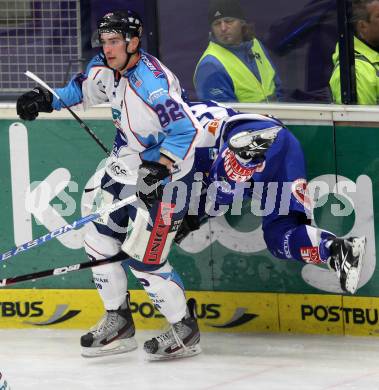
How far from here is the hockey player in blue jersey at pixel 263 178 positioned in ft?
18.0

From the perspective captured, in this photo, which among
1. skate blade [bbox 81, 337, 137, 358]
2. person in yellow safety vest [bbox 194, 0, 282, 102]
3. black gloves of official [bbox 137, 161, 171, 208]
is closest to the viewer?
black gloves of official [bbox 137, 161, 171, 208]

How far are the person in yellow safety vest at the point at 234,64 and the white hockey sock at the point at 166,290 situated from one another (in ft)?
3.01

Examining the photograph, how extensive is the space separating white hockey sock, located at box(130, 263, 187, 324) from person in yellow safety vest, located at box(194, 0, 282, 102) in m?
0.92

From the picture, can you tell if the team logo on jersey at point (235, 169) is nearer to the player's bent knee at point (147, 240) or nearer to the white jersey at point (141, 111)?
the white jersey at point (141, 111)

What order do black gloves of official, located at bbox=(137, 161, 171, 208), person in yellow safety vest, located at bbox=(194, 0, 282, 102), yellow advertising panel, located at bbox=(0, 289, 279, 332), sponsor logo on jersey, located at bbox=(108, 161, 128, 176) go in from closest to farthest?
black gloves of official, located at bbox=(137, 161, 171, 208), sponsor logo on jersey, located at bbox=(108, 161, 128, 176), person in yellow safety vest, located at bbox=(194, 0, 282, 102), yellow advertising panel, located at bbox=(0, 289, 279, 332)

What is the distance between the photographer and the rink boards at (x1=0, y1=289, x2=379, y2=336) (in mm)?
5883

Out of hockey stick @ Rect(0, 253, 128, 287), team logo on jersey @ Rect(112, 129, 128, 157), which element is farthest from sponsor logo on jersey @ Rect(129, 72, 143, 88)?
hockey stick @ Rect(0, 253, 128, 287)

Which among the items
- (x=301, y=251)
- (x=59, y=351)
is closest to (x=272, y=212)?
(x=301, y=251)

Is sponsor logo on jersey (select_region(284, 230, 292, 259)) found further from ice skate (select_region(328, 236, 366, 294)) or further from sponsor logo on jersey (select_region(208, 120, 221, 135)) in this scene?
sponsor logo on jersey (select_region(208, 120, 221, 135))

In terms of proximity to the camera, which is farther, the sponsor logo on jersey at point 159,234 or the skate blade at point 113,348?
the skate blade at point 113,348

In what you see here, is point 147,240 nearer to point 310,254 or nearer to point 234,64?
point 310,254

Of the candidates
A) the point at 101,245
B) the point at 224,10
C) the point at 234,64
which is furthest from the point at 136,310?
the point at 224,10

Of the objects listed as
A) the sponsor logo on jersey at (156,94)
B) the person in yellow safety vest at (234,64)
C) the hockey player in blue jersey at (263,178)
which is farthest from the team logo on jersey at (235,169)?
the person in yellow safety vest at (234,64)

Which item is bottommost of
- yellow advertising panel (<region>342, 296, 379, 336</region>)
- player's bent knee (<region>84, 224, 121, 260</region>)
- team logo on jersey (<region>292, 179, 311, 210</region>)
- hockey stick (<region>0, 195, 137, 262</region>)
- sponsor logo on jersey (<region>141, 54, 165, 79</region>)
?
yellow advertising panel (<region>342, 296, 379, 336</region>)
